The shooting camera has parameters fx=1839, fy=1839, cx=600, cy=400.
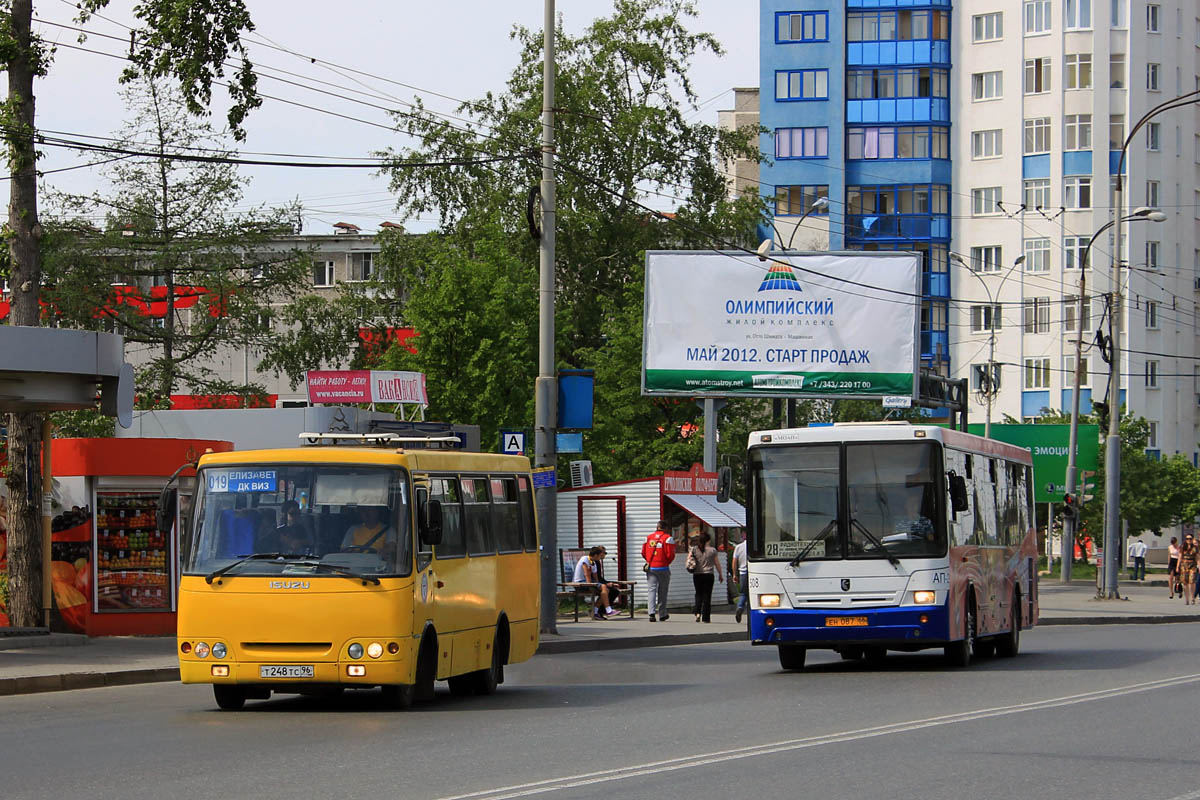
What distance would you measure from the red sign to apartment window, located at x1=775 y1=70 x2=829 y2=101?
174 ft

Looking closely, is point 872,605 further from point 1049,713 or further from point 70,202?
point 70,202

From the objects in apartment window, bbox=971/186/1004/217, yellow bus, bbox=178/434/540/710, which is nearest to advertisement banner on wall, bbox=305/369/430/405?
yellow bus, bbox=178/434/540/710

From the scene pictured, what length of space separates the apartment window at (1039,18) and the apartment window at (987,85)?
2.52 metres

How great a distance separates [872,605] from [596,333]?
45558 millimetres

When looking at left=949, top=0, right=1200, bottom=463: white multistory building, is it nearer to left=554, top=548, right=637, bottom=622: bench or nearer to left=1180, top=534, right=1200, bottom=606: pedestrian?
left=1180, top=534, right=1200, bottom=606: pedestrian

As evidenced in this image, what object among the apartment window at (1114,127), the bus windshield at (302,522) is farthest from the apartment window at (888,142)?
the bus windshield at (302,522)

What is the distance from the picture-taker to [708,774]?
11.2 metres

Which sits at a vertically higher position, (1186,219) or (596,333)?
(1186,219)

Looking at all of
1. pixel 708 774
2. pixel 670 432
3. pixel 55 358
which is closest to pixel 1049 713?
pixel 708 774

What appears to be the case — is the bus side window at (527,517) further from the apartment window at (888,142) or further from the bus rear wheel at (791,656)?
the apartment window at (888,142)

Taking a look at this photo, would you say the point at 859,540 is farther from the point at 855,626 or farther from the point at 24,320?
the point at 24,320

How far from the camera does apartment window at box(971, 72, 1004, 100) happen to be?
8862 centimetres

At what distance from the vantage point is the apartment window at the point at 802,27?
88312 millimetres

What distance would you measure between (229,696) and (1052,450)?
160ft
